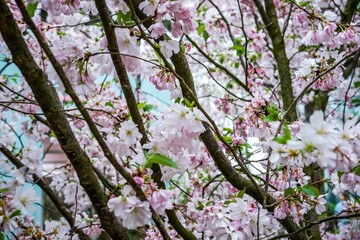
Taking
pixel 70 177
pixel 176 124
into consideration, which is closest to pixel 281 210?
pixel 176 124

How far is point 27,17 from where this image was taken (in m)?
1.20

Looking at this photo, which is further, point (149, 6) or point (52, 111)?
point (149, 6)

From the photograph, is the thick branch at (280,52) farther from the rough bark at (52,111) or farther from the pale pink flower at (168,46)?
the rough bark at (52,111)

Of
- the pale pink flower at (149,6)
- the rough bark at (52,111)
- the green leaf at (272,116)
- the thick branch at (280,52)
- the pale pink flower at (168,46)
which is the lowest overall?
the rough bark at (52,111)

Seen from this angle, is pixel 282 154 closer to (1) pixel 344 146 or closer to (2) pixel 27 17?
(1) pixel 344 146

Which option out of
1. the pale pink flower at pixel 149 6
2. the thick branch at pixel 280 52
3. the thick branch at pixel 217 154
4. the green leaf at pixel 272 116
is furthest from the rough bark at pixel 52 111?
the thick branch at pixel 280 52

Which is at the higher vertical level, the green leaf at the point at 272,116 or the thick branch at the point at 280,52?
the thick branch at the point at 280,52

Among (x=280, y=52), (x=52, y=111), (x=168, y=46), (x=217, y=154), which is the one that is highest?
(x=280, y=52)

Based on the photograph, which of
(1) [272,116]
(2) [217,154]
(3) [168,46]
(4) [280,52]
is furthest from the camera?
(4) [280,52]

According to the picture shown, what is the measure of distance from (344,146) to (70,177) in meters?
2.40

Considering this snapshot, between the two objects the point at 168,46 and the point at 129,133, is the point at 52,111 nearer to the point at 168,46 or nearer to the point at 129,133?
the point at 129,133

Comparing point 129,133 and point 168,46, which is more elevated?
point 168,46

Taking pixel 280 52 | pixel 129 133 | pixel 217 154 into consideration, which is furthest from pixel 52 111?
pixel 280 52

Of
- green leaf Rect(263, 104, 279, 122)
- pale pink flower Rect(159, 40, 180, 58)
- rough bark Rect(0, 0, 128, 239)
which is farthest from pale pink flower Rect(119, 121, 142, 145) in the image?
green leaf Rect(263, 104, 279, 122)
